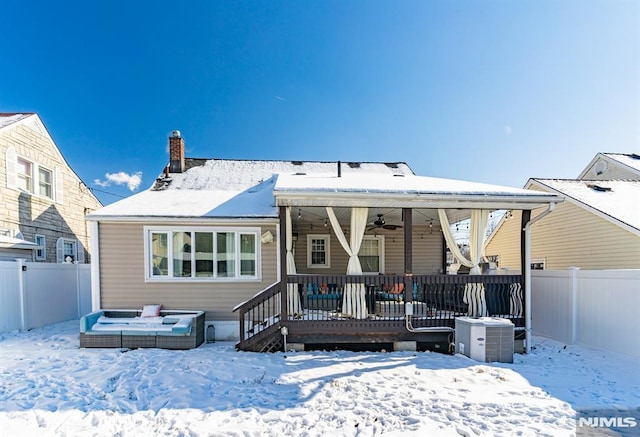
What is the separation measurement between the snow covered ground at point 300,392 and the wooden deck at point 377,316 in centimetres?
35

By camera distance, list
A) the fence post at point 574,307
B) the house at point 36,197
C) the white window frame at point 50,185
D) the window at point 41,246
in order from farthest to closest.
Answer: the white window frame at point 50,185 → the window at point 41,246 → the house at point 36,197 → the fence post at point 574,307

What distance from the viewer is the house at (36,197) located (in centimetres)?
1020

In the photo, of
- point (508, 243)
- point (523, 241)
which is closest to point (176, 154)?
point (523, 241)

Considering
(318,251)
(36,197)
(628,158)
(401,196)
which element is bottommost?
(318,251)

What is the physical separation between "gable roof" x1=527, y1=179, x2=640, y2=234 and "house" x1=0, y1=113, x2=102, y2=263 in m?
17.3

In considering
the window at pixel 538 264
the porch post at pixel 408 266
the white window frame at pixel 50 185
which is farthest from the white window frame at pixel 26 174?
the window at pixel 538 264

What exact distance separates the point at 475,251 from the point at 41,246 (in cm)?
1406

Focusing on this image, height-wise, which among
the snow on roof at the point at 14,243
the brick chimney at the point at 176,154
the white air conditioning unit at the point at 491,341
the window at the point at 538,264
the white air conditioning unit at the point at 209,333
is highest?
the brick chimney at the point at 176,154

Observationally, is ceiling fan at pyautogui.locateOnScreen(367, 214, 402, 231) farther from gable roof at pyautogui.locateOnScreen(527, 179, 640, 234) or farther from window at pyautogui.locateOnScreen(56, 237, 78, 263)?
window at pyautogui.locateOnScreen(56, 237, 78, 263)

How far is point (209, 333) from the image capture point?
767 cm

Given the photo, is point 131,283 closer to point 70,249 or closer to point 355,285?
point 355,285

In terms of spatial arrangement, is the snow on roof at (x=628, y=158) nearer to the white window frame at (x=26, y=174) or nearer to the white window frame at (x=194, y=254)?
the white window frame at (x=194, y=254)

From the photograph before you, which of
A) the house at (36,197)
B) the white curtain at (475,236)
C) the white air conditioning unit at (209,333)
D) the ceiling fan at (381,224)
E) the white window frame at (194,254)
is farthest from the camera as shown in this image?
the house at (36,197)

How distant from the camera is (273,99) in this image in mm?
12828
